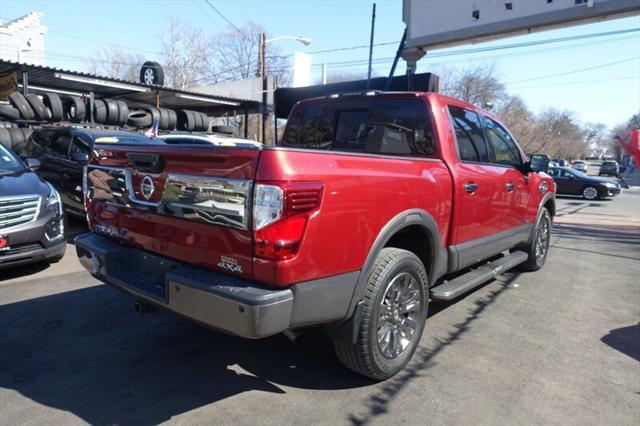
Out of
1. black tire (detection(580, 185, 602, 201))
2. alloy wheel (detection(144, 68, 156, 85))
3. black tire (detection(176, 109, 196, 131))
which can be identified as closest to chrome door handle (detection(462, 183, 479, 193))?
black tire (detection(176, 109, 196, 131))

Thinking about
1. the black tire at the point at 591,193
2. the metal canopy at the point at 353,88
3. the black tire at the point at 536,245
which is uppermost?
the metal canopy at the point at 353,88

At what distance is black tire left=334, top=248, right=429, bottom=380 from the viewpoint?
2857 millimetres

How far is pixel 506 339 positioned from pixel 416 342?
107 cm

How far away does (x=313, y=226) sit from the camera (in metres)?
2.41

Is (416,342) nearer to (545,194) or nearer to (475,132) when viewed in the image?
(475,132)

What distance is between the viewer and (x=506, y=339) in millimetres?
3982

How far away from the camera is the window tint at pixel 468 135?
13.4ft

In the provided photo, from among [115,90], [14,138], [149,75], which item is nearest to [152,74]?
[149,75]

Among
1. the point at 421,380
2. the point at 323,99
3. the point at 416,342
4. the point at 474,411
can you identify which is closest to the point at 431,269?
the point at 416,342

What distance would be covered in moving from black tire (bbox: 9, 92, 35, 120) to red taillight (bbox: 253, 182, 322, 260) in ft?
42.1

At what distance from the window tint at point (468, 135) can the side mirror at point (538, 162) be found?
4.20ft

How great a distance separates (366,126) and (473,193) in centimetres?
114

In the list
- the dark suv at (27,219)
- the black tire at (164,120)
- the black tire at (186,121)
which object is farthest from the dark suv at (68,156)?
the black tire at (186,121)

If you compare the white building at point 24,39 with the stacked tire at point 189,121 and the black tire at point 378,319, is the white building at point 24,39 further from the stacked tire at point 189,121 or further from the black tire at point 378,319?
the black tire at point 378,319
